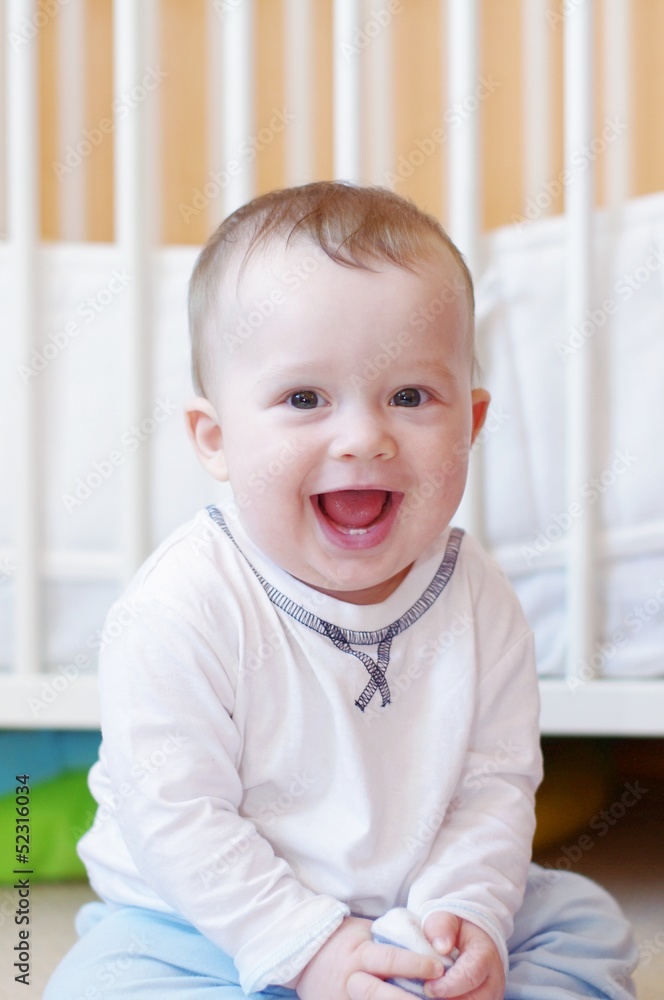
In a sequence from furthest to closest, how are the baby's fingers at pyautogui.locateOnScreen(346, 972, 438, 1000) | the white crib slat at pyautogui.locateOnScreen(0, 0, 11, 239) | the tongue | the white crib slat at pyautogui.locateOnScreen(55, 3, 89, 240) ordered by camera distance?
the white crib slat at pyautogui.locateOnScreen(55, 3, 89, 240) → the white crib slat at pyautogui.locateOnScreen(0, 0, 11, 239) → the tongue → the baby's fingers at pyautogui.locateOnScreen(346, 972, 438, 1000)

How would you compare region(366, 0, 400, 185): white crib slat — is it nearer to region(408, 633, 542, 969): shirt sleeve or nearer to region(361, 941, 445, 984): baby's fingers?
region(408, 633, 542, 969): shirt sleeve

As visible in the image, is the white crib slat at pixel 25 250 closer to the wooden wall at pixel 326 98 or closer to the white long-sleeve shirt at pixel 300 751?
the white long-sleeve shirt at pixel 300 751

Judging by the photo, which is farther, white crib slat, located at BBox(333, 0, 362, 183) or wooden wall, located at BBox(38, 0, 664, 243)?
wooden wall, located at BBox(38, 0, 664, 243)

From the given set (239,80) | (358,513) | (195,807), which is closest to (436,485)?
(358,513)

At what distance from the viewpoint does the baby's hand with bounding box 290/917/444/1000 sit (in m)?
0.69

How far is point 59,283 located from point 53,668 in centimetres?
40

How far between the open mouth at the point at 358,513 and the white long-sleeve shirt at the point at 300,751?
0.22 feet

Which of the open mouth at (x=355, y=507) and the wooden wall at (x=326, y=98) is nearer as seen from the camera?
the open mouth at (x=355, y=507)

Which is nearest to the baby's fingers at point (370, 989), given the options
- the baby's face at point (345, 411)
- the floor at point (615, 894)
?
the baby's face at point (345, 411)

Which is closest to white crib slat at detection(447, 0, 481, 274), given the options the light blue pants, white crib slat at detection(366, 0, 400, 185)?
white crib slat at detection(366, 0, 400, 185)

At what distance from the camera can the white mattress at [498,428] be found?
42.9 inches

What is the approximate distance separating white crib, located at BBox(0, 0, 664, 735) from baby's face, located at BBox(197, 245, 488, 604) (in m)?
0.31

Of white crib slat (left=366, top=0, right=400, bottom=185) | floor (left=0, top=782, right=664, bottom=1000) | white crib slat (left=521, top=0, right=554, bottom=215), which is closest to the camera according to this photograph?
floor (left=0, top=782, right=664, bottom=1000)

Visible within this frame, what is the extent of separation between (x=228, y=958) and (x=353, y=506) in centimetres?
34
